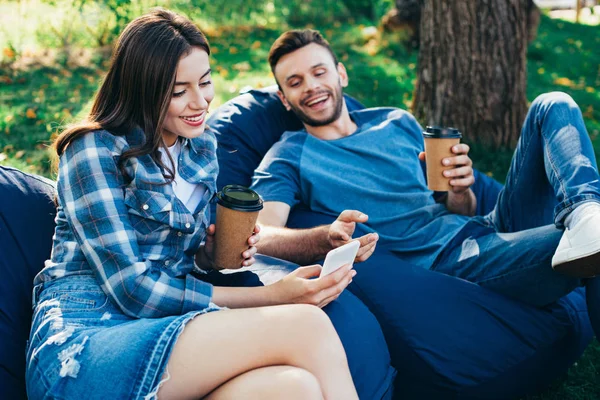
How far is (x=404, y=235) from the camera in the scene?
3.54 m

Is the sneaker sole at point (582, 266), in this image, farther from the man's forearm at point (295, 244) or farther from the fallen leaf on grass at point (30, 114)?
the fallen leaf on grass at point (30, 114)

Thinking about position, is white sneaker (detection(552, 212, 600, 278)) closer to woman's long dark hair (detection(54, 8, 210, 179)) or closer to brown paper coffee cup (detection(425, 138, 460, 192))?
brown paper coffee cup (detection(425, 138, 460, 192))

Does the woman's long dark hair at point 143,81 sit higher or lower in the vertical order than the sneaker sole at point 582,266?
higher

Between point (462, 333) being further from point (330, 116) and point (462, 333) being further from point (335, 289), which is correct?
point (330, 116)

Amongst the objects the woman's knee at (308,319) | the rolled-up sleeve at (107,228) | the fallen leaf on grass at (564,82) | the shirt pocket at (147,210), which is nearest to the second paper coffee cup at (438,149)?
the woman's knee at (308,319)

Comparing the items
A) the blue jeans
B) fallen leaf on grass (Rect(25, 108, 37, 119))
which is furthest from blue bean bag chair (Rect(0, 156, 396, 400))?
fallen leaf on grass (Rect(25, 108, 37, 119))

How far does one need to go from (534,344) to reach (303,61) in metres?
1.98

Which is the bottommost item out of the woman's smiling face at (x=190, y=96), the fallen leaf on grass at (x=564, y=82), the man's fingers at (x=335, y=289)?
the fallen leaf on grass at (x=564, y=82)

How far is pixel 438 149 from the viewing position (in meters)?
3.25

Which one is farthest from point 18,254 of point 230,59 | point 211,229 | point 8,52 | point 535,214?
point 230,59

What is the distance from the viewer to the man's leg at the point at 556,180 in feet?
8.55

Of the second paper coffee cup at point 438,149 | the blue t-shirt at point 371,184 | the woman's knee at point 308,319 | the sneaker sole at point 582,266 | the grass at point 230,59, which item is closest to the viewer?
the woman's knee at point 308,319

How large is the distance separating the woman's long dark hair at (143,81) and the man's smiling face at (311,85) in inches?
53.7

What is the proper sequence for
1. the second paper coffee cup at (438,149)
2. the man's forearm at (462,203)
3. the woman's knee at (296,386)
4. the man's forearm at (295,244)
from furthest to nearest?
the man's forearm at (462,203)
the second paper coffee cup at (438,149)
the man's forearm at (295,244)
the woman's knee at (296,386)
